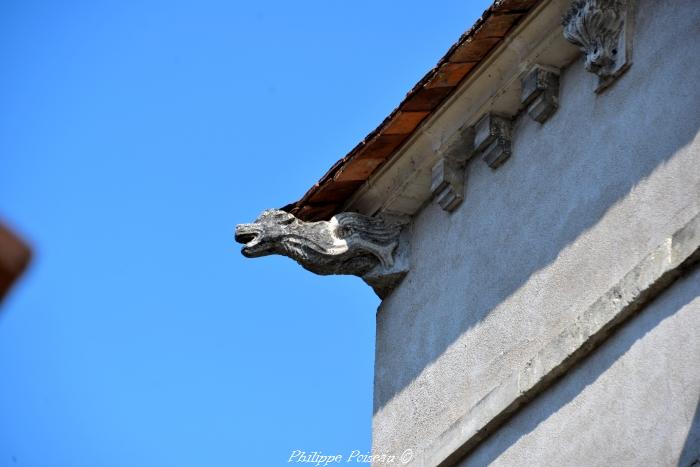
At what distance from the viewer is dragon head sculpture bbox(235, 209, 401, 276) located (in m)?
6.84

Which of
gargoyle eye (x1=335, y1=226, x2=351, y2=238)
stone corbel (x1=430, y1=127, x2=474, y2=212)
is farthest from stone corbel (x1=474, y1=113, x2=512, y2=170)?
gargoyle eye (x1=335, y1=226, x2=351, y2=238)

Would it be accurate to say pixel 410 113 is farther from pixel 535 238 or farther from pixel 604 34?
pixel 604 34

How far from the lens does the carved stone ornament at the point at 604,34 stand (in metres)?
5.31

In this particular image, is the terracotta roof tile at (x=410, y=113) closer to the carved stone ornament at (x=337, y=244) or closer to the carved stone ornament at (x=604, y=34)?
the carved stone ornament at (x=337, y=244)

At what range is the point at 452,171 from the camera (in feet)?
21.1

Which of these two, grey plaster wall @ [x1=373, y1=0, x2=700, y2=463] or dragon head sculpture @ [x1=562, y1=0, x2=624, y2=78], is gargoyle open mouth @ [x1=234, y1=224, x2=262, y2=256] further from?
dragon head sculpture @ [x1=562, y1=0, x2=624, y2=78]

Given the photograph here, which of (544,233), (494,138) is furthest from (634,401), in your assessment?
(494,138)

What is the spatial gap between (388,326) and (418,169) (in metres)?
0.94

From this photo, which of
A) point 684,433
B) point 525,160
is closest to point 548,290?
point 525,160

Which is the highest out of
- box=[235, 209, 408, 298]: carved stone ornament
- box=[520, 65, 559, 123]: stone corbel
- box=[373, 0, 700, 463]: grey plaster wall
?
box=[235, 209, 408, 298]: carved stone ornament

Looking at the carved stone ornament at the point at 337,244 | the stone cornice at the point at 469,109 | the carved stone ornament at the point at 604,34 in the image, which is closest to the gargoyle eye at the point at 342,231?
the carved stone ornament at the point at 337,244

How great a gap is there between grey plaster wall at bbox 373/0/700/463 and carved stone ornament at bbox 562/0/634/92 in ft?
0.20

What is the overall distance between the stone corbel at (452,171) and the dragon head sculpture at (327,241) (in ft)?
1.68

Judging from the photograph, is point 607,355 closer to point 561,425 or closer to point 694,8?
point 561,425
